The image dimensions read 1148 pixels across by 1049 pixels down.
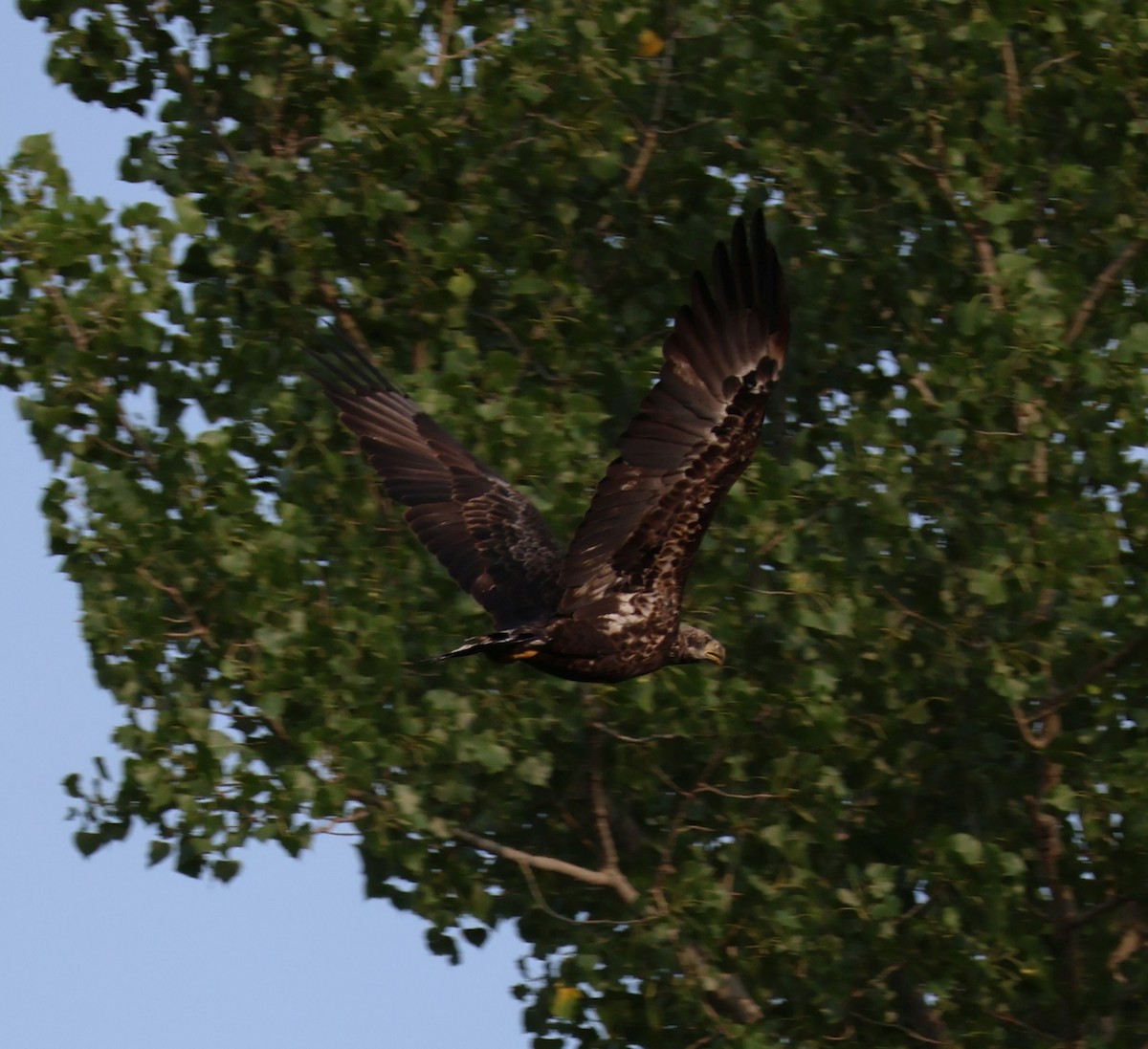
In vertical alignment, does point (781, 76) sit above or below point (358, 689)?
above

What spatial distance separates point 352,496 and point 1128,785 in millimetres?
3905

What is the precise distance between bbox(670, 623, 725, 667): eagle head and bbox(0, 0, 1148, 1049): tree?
816 mm

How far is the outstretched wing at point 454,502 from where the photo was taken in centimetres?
1071

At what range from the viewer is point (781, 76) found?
1322cm

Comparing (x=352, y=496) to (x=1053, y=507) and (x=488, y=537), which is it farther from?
(x=1053, y=507)

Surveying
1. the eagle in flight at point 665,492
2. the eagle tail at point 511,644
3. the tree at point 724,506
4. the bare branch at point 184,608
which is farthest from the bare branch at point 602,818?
the eagle tail at point 511,644

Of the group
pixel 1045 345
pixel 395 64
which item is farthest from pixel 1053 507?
pixel 395 64

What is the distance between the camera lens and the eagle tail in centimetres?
955

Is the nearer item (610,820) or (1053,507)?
(1053,507)

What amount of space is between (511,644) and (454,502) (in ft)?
5.37

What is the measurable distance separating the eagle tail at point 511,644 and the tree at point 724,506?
1909 millimetres

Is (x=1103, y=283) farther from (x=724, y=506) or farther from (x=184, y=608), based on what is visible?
(x=184, y=608)

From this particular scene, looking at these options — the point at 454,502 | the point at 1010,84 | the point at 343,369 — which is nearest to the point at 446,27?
the point at 343,369

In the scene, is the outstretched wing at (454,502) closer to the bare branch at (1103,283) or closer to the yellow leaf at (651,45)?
the yellow leaf at (651,45)
